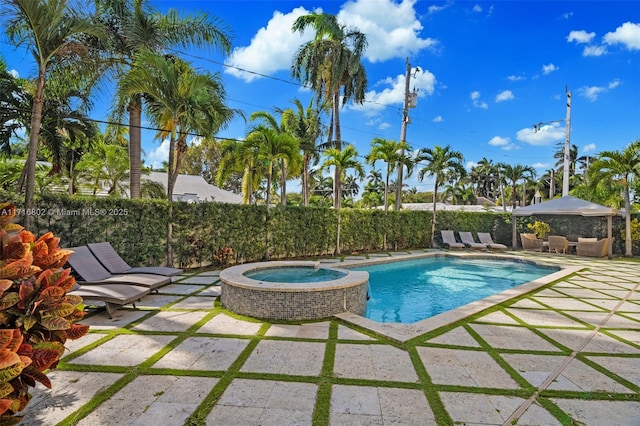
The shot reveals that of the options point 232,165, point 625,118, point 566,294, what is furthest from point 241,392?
point 625,118

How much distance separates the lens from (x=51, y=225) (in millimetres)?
7051

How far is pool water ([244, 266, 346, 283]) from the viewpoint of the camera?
673 centimetres

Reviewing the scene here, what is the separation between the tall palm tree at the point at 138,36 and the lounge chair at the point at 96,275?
14.1 feet

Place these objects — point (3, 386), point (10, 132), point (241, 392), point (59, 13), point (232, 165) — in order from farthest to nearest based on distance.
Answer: point (232, 165), point (10, 132), point (59, 13), point (241, 392), point (3, 386)

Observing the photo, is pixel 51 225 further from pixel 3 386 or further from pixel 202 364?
pixel 3 386

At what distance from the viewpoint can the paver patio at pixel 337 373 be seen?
2713mm

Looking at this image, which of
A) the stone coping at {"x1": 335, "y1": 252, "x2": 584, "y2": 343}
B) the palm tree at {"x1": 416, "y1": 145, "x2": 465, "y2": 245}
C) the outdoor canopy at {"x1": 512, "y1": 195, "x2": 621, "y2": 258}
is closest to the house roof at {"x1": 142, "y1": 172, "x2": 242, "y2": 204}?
the palm tree at {"x1": 416, "y1": 145, "x2": 465, "y2": 245}

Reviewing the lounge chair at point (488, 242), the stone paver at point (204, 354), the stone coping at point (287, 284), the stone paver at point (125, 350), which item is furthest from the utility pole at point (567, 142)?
the stone paver at point (125, 350)

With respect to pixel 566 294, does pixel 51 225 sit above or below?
above

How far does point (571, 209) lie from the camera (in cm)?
1450

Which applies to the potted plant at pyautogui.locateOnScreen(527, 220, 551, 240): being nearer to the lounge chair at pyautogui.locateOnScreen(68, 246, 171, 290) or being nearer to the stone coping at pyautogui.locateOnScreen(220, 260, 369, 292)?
the stone coping at pyautogui.locateOnScreen(220, 260, 369, 292)

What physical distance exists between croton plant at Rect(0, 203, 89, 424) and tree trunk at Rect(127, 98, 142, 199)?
8639 mm

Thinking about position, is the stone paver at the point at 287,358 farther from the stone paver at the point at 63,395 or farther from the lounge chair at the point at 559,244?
the lounge chair at the point at 559,244

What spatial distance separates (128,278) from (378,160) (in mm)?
12383
